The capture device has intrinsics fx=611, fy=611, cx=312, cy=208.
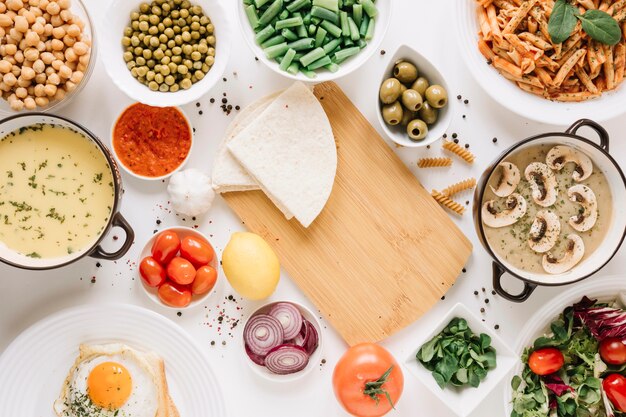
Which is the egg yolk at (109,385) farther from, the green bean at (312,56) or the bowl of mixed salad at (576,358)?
the bowl of mixed salad at (576,358)

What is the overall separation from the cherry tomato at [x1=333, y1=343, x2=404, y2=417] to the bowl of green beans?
3.65ft

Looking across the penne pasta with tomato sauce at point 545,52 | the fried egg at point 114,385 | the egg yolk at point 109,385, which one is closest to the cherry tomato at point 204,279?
the fried egg at point 114,385

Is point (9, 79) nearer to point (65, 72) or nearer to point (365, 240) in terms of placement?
point (65, 72)

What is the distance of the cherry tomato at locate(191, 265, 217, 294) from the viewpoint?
2459mm

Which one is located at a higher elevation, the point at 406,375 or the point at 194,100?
the point at 194,100

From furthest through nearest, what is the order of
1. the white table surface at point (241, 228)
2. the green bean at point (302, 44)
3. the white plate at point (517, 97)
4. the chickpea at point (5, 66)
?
the white table surface at point (241, 228)
the white plate at point (517, 97)
the green bean at point (302, 44)
the chickpea at point (5, 66)

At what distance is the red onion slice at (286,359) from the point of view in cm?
248

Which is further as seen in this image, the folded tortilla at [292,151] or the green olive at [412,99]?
the folded tortilla at [292,151]

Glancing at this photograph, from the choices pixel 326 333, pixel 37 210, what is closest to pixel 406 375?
pixel 326 333

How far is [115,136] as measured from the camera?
8.18ft

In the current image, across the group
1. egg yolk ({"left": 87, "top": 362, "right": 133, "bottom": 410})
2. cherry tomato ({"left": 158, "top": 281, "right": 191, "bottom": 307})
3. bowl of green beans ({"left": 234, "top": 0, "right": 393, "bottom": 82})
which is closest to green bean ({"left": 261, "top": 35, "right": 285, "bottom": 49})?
bowl of green beans ({"left": 234, "top": 0, "right": 393, "bottom": 82})

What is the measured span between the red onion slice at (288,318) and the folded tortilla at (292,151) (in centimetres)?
37

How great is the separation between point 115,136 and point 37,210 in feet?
1.37

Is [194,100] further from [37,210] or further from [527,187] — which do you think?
[527,187]
